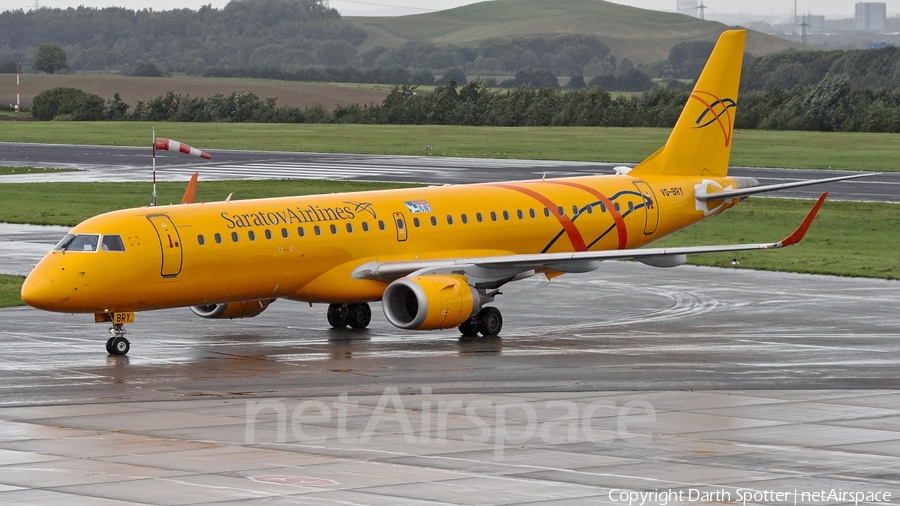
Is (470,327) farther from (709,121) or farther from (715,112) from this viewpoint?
(715,112)

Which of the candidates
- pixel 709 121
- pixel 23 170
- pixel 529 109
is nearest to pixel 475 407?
pixel 709 121

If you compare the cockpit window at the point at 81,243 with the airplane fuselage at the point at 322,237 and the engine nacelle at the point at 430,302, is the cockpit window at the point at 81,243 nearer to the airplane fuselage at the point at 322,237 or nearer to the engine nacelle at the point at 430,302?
the airplane fuselage at the point at 322,237

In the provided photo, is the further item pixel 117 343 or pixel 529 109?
pixel 529 109

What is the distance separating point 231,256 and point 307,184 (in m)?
42.4

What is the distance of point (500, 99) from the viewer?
137625 millimetres

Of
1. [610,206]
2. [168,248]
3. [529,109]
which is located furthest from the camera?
[529,109]

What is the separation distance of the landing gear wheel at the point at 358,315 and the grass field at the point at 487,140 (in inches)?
2188

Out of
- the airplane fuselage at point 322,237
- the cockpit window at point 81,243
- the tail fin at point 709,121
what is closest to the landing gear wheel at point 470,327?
the airplane fuselage at point 322,237

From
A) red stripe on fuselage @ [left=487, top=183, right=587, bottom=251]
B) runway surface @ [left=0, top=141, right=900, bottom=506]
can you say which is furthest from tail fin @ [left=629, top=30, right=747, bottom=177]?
red stripe on fuselage @ [left=487, top=183, right=587, bottom=251]

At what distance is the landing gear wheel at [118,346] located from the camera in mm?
30078

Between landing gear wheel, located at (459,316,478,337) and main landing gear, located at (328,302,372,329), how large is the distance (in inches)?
105

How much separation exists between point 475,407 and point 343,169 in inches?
2427

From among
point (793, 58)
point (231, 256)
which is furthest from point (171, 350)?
point (793, 58)

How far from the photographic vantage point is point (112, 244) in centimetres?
2994
